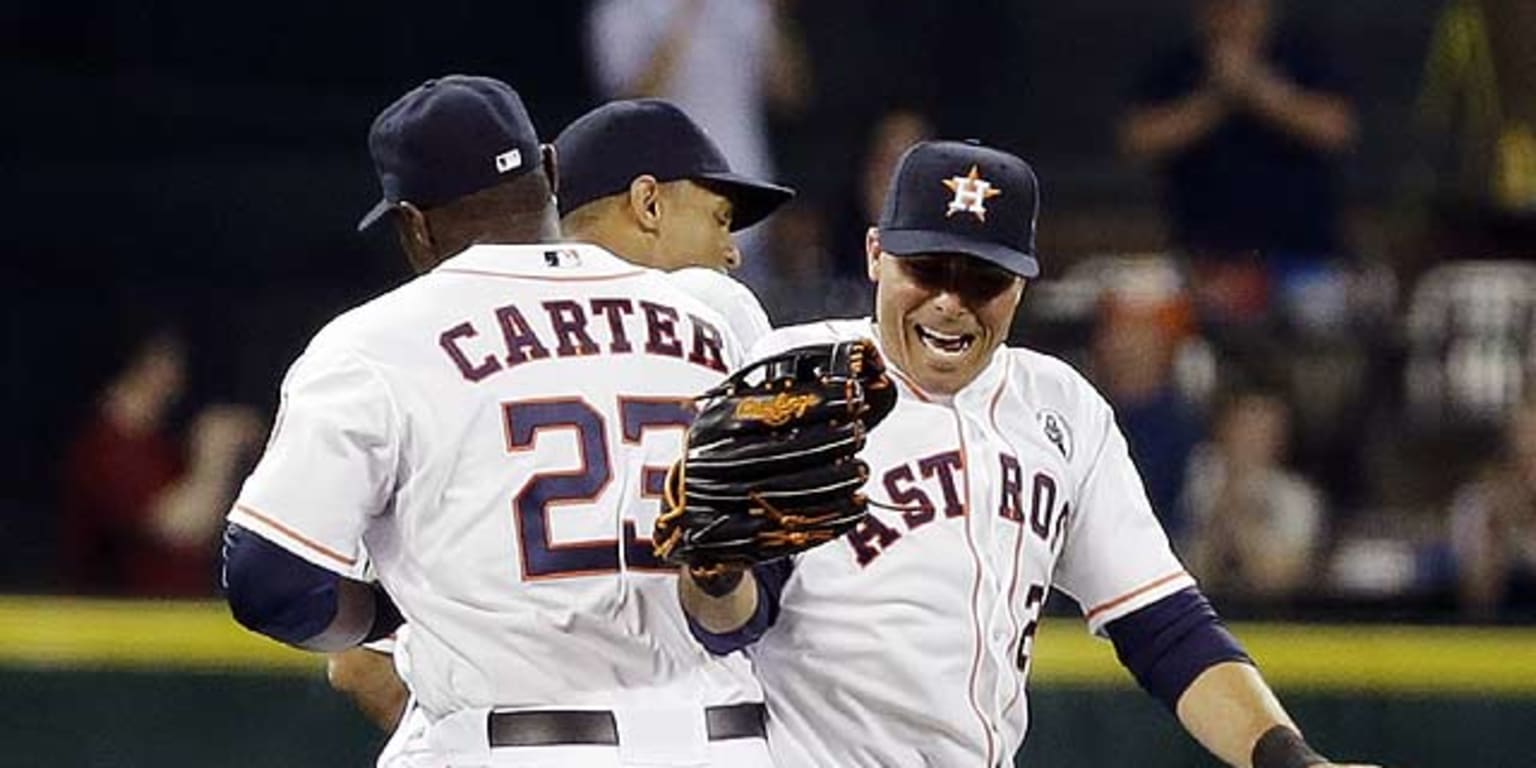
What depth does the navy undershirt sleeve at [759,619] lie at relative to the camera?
14.2ft

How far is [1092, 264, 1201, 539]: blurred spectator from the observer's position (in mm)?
8148

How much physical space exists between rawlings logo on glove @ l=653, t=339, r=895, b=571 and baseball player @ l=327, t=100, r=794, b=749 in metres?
0.87

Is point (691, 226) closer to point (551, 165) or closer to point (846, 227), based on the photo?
point (551, 165)

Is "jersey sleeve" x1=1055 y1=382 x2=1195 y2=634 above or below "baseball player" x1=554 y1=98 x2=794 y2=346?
below

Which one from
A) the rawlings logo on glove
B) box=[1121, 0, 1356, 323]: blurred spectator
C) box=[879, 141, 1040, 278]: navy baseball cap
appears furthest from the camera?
box=[1121, 0, 1356, 323]: blurred spectator

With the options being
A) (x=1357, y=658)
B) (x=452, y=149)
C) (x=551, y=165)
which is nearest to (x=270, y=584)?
(x=452, y=149)

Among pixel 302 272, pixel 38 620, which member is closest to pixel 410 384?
pixel 38 620

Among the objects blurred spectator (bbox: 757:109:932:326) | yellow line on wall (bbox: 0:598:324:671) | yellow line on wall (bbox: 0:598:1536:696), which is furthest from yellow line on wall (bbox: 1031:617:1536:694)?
yellow line on wall (bbox: 0:598:324:671)

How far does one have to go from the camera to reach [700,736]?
443cm

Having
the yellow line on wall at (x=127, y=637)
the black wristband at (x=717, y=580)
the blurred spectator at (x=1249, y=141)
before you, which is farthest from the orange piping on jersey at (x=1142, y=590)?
the blurred spectator at (x=1249, y=141)

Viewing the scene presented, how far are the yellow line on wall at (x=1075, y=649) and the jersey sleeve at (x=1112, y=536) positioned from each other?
8.51ft

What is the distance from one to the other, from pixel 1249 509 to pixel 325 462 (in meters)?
4.27

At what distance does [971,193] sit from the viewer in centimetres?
473

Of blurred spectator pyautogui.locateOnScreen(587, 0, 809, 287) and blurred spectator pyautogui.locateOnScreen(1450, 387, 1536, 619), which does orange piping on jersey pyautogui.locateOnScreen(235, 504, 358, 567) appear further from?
blurred spectator pyautogui.locateOnScreen(587, 0, 809, 287)
